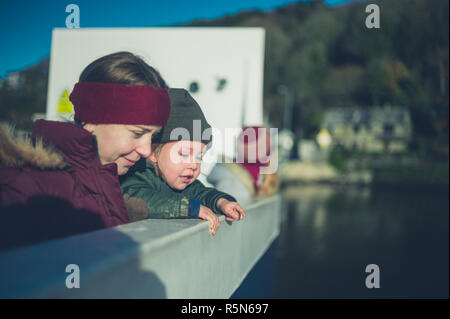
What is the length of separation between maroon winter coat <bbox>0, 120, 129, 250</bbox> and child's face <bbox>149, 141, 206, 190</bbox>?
404mm

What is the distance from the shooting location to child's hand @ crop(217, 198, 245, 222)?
282 centimetres

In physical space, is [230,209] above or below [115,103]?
below

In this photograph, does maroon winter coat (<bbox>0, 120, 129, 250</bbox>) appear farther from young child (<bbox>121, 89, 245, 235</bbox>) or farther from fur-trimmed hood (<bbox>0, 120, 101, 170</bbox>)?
young child (<bbox>121, 89, 245, 235</bbox>)

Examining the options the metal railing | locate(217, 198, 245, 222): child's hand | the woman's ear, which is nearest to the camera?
the metal railing

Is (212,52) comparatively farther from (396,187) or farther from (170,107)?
(396,187)

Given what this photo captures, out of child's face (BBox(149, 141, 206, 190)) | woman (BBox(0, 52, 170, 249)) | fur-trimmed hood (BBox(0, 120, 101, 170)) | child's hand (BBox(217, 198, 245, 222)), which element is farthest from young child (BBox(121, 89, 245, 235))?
fur-trimmed hood (BBox(0, 120, 101, 170))

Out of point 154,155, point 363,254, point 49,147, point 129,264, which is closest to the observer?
point 129,264

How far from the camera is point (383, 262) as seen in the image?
8.77 meters

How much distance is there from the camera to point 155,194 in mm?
2625

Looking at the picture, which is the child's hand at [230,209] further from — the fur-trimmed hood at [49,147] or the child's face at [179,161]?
the fur-trimmed hood at [49,147]

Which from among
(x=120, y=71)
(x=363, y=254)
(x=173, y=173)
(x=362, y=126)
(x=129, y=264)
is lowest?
(x=363, y=254)

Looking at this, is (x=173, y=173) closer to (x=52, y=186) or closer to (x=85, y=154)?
(x=85, y=154)

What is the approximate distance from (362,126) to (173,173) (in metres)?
68.5

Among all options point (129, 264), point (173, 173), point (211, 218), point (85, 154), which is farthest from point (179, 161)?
point (129, 264)
